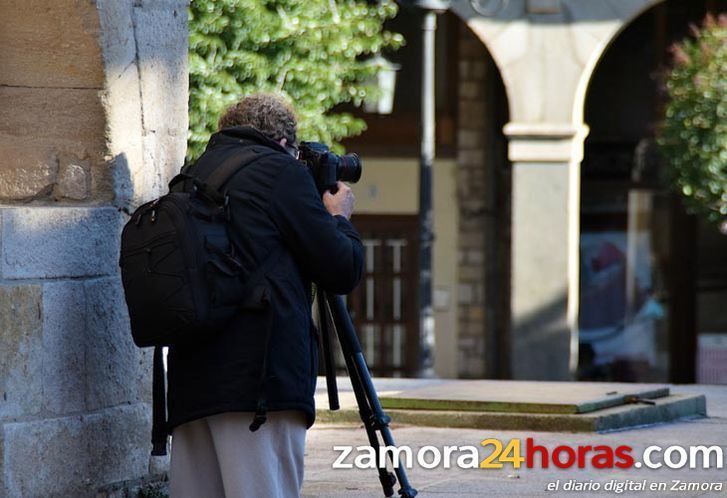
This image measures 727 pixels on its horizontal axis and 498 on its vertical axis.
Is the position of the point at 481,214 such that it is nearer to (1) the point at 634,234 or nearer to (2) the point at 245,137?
(1) the point at 634,234

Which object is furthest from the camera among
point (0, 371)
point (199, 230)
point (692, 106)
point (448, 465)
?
point (692, 106)

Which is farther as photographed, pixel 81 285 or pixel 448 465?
pixel 448 465

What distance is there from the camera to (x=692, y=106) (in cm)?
1342

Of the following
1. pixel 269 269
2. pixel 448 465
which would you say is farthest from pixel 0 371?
pixel 448 465

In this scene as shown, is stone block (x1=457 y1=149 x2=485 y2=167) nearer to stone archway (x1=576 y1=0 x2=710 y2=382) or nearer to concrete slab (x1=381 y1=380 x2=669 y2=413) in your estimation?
stone archway (x1=576 y1=0 x2=710 y2=382)

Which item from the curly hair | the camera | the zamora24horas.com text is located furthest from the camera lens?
the zamora24horas.com text

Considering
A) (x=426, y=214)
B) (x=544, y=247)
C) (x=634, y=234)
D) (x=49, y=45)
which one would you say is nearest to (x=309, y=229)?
(x=49, y=45)

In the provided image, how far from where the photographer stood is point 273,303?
14.1ft

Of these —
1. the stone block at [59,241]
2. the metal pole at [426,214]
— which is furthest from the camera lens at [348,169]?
the metal pole at [426,214]

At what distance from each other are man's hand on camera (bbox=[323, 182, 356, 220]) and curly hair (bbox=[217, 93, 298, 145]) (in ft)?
0.64

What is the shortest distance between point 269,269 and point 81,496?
1.20 meters

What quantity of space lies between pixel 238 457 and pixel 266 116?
929mm

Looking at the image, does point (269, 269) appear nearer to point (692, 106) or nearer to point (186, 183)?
point (186, 183)

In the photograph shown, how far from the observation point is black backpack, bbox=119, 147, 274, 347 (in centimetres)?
419
